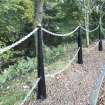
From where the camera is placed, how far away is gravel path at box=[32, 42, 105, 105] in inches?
193

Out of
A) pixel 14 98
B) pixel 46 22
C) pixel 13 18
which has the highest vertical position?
pixel 13 18

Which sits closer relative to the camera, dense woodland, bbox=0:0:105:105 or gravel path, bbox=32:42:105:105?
gravel path, bbox=32:42:105:105

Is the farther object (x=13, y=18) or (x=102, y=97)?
(x=13, y=18)

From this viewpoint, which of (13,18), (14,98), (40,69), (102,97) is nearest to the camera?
(40,69)

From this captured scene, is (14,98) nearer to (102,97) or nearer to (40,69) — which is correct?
(40,69)

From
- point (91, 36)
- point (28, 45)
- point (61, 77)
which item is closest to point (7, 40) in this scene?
point (28, 45)

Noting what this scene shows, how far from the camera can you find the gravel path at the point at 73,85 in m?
4.89

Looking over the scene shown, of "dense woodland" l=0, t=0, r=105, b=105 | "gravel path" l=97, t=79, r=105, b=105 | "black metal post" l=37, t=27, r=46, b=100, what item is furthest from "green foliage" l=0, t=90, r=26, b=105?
"dense woodland" l=0, t=0, r=105, b=105

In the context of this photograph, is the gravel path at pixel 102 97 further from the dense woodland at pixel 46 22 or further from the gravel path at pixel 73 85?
the dense woodland at pixel 46 22

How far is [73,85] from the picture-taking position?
5.85 metres

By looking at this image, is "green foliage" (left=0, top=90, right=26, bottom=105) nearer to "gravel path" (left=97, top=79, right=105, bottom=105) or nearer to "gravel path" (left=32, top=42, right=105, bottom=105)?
"gravel path" (left=32, top=42, right=105, bottom=105)

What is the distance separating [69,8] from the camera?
1634cm

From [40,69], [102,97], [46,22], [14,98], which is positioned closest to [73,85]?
[102,97]

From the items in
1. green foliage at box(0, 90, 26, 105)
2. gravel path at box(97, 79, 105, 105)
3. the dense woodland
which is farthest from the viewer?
the dense woodland
